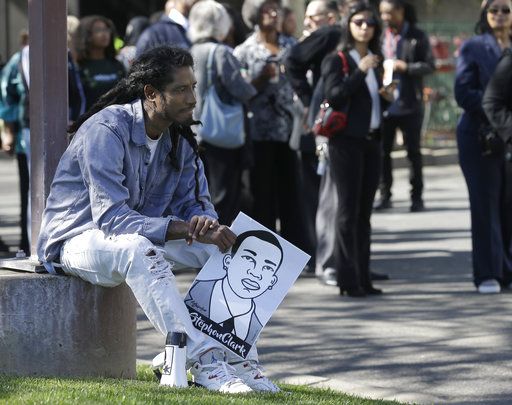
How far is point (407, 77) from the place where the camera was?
1488cm

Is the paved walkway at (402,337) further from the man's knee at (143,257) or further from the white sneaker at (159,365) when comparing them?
the man's knee at (143,257)

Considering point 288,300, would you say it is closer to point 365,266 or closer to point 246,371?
point 365,266

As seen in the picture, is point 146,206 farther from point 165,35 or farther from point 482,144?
point 165,35

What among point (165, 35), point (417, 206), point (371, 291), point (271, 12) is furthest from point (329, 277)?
point (417, 206)

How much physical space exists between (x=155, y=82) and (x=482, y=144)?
3605 millimetres

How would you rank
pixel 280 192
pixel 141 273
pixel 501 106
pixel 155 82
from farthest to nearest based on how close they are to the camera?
pixel 280 192 < pixel 501 106 < pixel 155 82 < pixel 141 273

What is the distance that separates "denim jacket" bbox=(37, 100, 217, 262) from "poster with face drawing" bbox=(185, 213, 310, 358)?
0.94 ft

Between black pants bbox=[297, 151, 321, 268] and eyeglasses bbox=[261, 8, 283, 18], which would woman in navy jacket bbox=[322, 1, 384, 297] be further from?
black pants bbox=[297, 151, 321, 268]

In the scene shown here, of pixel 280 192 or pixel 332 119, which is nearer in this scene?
pixel 332 119

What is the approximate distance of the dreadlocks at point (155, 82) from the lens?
6.24 metres

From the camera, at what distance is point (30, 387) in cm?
570

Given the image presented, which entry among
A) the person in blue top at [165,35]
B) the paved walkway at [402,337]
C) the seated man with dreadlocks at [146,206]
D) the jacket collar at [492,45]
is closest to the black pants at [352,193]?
the paved walkway at [402,337]

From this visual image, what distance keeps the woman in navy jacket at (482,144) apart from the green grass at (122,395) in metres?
3.48

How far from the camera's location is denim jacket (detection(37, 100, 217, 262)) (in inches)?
235
